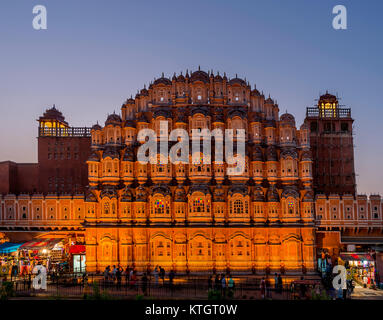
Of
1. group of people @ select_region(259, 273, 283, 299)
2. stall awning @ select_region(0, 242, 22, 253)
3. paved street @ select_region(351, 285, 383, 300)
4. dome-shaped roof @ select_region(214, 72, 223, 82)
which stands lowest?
paved street @ select_region(351, 285, 383, 300)

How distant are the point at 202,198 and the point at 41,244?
51.9 feet

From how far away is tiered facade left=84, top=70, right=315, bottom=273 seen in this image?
37.2 m

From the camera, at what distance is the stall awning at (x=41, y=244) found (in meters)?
38.0

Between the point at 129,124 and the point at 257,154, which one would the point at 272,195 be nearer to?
the point at 257,154

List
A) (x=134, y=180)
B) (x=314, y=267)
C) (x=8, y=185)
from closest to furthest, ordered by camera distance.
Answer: (x=314, y=267) < (x=134, y=180) < (x=8, y=185)

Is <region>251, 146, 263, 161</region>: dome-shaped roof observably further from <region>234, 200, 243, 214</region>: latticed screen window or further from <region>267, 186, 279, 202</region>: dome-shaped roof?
<region>234, 200, 243, 214</region>: latticed screen window

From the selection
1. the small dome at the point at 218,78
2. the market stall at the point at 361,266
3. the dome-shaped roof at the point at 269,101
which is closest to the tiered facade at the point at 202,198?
the small dome at the point at 218,78

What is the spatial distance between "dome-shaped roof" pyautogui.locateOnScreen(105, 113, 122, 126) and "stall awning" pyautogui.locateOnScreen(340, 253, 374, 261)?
82.1ft

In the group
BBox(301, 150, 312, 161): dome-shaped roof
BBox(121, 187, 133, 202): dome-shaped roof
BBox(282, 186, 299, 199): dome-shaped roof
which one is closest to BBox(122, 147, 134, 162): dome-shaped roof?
BBox(121, 187, 133, 202): dome-shaped roof

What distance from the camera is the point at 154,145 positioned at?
3919cm

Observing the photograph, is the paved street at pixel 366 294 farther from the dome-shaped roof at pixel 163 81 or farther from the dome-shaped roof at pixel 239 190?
the dome-shaped roof at pixel 163 81

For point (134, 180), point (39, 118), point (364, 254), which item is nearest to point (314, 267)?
point (364, 254)

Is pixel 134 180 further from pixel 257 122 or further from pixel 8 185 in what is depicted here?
pixel 8 185
